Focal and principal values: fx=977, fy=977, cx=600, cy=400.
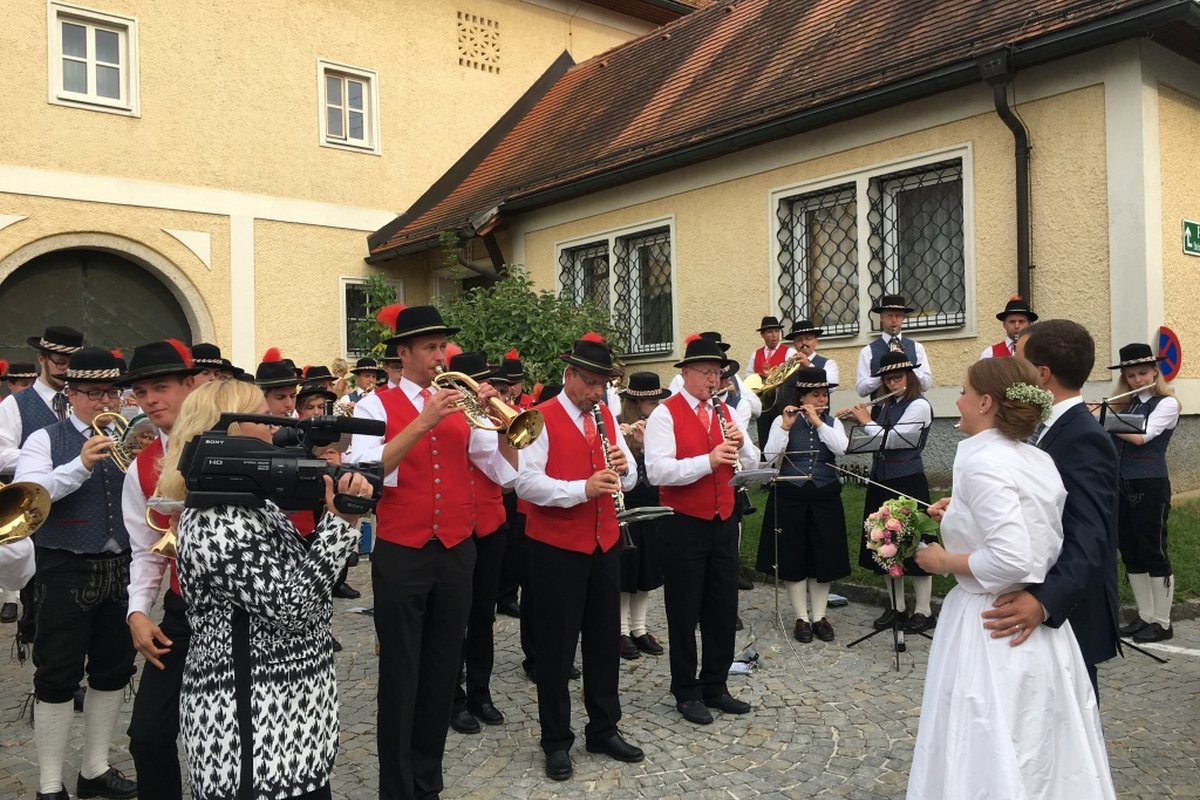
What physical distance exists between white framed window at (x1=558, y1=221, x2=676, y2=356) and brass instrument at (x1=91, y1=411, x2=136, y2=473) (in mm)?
9867

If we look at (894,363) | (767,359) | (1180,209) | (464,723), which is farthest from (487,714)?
(1180,209)

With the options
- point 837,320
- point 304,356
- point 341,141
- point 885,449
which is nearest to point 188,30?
point 341,141

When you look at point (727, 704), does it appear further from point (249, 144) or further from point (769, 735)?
point (249, 144)

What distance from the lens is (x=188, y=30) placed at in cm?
1507

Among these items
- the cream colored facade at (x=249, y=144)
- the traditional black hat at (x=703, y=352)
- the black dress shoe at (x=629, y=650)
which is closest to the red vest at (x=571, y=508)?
the traditional black hat at (x=703, y=352)

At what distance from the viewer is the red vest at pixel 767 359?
34.9ft

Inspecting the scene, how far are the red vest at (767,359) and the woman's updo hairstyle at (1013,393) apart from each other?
709 cm

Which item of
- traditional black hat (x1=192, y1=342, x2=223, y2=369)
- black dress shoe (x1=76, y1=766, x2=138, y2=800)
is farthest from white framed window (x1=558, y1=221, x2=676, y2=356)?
black dress shoe (x1=76, y1=766, x2=138, y2=800)

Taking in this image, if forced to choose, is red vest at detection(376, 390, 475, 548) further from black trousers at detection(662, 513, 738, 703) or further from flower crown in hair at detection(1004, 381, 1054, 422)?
flower crown in hair at detection(1004, 381, 1054, 422)

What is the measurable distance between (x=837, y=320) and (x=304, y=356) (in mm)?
9325

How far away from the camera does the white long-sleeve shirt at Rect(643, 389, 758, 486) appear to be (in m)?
5.46

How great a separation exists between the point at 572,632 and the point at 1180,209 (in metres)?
8.04

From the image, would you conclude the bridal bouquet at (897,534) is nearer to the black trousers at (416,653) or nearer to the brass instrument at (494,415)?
the brass instrument at (494,415)

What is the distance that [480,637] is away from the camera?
570cm
